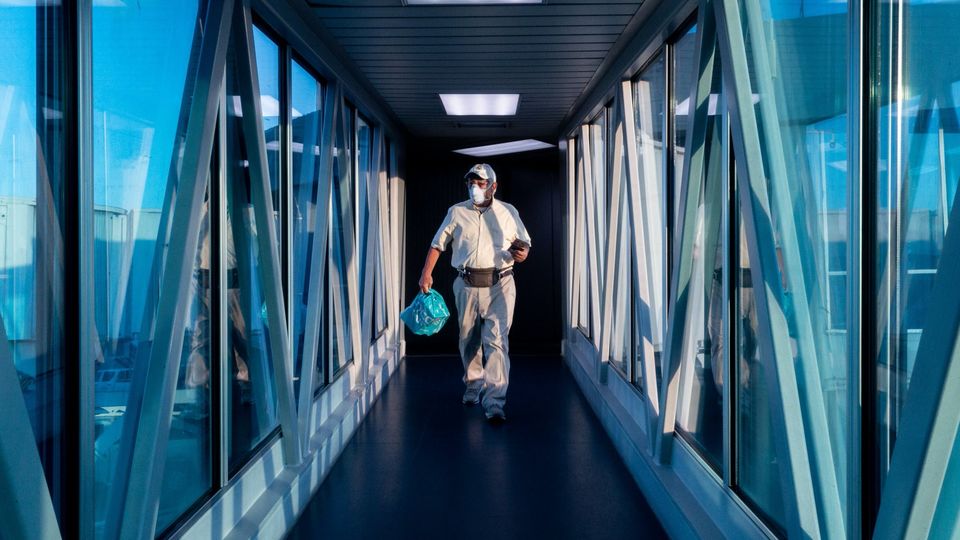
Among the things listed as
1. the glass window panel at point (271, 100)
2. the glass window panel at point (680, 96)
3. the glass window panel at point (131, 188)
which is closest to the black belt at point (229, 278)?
the glass window panel at point (131, 188)

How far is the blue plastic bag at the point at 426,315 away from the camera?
5852mm

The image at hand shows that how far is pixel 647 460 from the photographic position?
4.18 meters

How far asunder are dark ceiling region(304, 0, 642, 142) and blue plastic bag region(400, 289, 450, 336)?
1584 mm

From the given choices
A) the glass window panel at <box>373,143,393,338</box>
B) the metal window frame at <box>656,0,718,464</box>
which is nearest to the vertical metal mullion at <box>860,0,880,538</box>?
the metal window frame at <box>656,0,718,464</box>

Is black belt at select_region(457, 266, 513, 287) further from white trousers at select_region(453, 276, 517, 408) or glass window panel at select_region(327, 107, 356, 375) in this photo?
glass window panel at select_region(327, 107, 356, 375)

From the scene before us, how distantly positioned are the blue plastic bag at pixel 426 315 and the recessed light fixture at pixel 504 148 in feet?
11.7

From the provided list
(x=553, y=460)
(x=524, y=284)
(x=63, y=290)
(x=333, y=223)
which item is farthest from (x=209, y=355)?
(x=524, y=284)

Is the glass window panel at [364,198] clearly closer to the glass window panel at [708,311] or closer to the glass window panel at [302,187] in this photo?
the glass window panel at [302,187]

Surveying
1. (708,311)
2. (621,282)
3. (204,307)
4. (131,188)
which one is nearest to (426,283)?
(621,282)

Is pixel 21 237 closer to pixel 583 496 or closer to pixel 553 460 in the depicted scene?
pixel 583 496

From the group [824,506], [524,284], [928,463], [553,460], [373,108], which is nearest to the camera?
[928,463]

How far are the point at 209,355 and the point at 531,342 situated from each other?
6617mm

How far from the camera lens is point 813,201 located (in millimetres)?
2369

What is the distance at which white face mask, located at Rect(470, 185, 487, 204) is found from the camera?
237 inches
